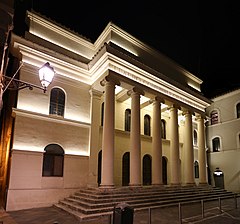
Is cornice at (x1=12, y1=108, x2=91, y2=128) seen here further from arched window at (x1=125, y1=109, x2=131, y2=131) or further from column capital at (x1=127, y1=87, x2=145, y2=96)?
arched window at (x1=125, y1=109, x2=131, y2=131)

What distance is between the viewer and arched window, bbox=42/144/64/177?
13789mm

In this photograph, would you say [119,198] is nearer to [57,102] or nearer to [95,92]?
[57,102]

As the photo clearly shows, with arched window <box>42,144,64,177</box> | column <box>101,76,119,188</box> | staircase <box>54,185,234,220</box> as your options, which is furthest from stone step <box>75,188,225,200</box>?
arched window <box>42,144,64,177</box>

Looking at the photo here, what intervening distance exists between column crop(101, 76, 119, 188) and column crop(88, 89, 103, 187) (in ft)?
7.53

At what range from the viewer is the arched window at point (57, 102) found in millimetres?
14977

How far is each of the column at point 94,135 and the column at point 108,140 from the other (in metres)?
2.30

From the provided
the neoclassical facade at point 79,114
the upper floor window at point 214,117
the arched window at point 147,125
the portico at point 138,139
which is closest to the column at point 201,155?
the portico at point 138,139

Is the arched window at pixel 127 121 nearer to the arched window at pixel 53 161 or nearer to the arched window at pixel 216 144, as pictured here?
the arched window at pixel 53 161

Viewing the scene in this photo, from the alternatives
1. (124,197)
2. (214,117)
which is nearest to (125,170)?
(124,197)

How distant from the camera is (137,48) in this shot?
721 inches

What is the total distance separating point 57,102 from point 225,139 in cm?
2001

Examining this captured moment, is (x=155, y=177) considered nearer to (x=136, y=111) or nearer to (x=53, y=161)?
(x=136, y=111)

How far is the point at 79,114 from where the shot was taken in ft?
52.5

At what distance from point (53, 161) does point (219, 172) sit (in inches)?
710
